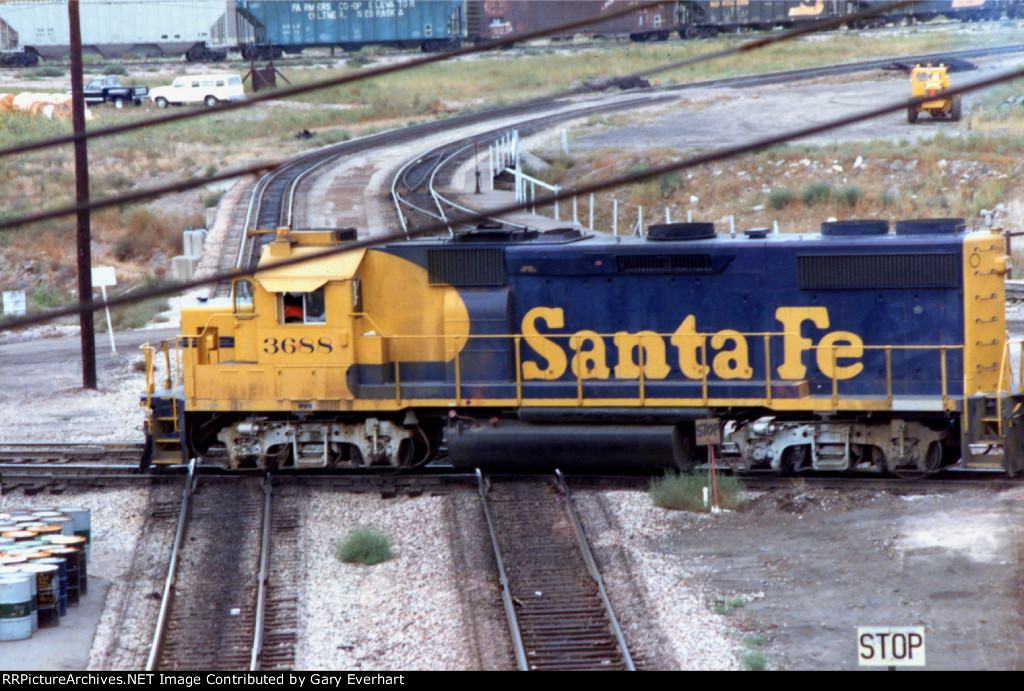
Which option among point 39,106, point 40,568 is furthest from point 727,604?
point 39,106

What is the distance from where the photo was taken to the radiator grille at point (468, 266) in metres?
14.3

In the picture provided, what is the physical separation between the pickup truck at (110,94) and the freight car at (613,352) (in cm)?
4461

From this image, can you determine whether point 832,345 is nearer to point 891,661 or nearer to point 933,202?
point 891,661

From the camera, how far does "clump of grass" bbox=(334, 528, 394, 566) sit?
1177 centimetres

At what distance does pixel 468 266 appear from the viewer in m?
14.3

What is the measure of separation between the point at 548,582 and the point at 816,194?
24.2 m

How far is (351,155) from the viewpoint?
41750mm

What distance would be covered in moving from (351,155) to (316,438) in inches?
1117

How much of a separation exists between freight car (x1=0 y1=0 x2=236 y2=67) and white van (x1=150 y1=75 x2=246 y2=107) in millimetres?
13463

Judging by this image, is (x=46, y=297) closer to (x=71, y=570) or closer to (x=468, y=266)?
(x=468, y=266)

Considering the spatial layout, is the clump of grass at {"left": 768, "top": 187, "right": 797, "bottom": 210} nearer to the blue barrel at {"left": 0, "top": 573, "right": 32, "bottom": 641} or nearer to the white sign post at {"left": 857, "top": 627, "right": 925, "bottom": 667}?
the blue barrel at {"left": 0, "top": 573, "right": 32, "bottom": 641}

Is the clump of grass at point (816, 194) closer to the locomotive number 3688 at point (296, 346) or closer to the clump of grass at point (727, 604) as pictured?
the locomotive number 3688 at point (296, 346)

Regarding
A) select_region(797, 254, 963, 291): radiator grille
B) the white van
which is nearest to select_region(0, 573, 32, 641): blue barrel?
select_region(797, 254, 963, 291): radiator grille
